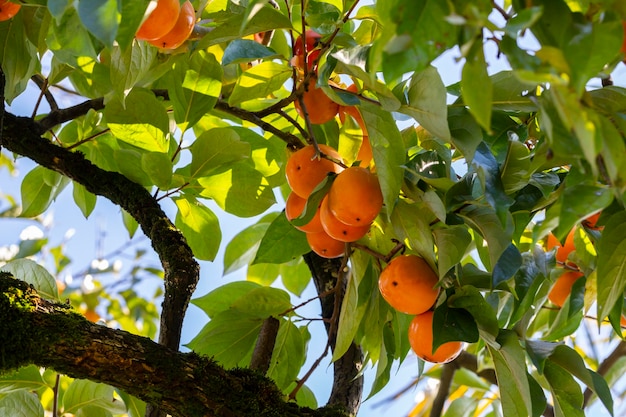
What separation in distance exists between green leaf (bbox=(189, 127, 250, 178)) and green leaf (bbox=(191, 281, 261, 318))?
0.26 m

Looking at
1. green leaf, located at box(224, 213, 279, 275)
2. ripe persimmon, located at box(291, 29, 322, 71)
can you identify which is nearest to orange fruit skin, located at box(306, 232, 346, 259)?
ripe persimmon, located at box(291, 29, 322, 71)

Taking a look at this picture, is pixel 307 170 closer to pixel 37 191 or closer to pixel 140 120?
pixel 140 120

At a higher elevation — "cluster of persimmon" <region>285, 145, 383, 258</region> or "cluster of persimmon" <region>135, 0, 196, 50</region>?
"cluster of persimmon" <region>135, 0, 196, 50</region>

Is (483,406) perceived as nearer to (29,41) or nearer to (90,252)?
(29,41)

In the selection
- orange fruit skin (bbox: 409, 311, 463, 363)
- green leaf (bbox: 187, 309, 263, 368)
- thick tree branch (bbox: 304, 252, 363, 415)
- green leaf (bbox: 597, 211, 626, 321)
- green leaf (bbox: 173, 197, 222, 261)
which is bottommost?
green leaf (bbox: 597, 211, 626, 321)

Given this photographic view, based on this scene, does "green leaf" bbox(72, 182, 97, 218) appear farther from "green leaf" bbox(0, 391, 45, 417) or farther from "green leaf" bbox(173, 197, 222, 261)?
"green leaf" bbox(0, 391, 45, 417)

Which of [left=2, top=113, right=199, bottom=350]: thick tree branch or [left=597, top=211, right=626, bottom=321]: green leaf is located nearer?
[left=597, top=211, right=626, bottom=321]: green leaf

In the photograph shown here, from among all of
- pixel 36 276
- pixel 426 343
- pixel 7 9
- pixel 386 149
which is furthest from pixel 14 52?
pixel 426 343

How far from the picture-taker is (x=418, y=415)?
5.79 feet

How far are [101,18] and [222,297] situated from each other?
0.78m

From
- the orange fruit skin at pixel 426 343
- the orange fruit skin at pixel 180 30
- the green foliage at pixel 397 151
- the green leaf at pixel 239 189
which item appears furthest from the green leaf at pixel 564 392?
the orange fruit skin at pixel 180 30

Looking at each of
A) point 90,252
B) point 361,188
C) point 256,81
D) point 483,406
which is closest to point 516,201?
point 361,188

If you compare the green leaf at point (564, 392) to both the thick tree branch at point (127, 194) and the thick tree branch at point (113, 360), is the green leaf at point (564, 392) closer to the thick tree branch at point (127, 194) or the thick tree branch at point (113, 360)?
the thick tree branch at point (113, 360)

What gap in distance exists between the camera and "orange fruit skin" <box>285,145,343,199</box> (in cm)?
87
